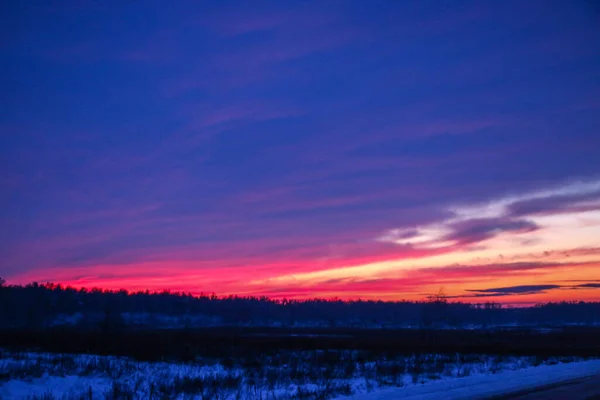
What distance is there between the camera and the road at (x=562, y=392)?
45.0 ft

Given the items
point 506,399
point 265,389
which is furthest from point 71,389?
point 506,399

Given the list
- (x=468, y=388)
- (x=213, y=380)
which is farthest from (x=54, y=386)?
(x=468, y=388)

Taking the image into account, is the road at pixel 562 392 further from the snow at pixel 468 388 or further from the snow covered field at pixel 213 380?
the snow covered field at pixel 213 380

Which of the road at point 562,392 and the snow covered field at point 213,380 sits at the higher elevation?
the road at point 562,392

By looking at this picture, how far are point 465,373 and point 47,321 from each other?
140 m

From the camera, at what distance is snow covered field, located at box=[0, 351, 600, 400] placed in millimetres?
17266

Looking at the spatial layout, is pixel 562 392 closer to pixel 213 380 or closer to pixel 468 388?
pixel 468 388

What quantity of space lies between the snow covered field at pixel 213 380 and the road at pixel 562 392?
7.40 ft

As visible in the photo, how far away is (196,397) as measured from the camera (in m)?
16.8

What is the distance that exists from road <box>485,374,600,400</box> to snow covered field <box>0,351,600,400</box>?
226 cm

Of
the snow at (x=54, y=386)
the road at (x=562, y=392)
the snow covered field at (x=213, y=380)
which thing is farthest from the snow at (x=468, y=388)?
the snow at (x=54, y=386)

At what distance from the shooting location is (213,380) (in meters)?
21.3

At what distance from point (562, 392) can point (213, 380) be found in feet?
44.4

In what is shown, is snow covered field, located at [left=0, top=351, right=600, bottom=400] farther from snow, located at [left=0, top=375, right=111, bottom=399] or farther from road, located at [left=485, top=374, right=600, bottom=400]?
road, located at [left=485, top=374, right=600, bottom=400]
